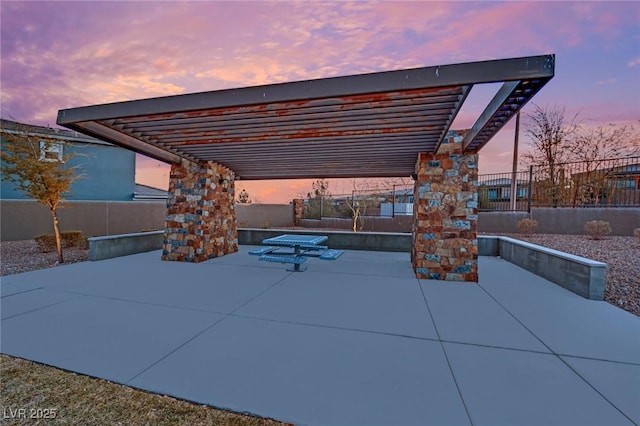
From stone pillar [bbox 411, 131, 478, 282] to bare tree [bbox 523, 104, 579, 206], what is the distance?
339 inches

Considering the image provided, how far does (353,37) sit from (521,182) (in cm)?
960

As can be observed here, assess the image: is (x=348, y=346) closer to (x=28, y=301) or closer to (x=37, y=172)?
(x=28, y=301)

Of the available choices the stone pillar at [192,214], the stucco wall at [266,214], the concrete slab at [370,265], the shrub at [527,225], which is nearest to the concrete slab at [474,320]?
the concrete slab at [370,265]

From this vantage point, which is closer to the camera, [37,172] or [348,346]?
[348,346]

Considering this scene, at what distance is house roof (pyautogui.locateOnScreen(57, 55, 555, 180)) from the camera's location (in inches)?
112

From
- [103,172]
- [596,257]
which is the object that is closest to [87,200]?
[103,172]

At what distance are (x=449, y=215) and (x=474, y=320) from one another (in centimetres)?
247

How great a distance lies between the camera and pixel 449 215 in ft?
17.4

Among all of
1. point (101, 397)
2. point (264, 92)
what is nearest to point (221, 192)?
point (264, 92)

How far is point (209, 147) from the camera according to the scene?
6.00 meters

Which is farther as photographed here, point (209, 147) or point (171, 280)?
point (209, 147)

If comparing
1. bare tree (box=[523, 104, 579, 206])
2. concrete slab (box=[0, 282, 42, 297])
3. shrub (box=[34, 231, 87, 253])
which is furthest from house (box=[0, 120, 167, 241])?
bare tree (box=[523, 104, 579, 206])

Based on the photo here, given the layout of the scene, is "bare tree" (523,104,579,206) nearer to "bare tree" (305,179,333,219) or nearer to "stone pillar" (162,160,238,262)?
"bare tree" (305,179,333,219)

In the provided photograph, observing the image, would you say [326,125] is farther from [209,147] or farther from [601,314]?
[601,314]
